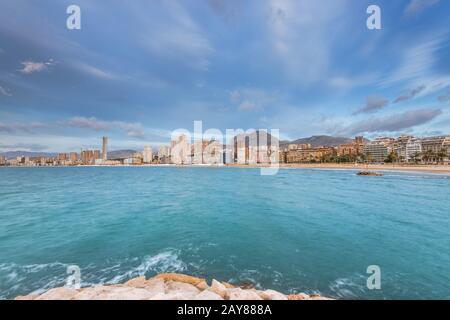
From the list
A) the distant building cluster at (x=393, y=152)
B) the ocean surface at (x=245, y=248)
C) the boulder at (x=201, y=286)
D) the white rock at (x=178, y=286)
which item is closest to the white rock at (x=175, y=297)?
the white rock at (x=178, y=286)

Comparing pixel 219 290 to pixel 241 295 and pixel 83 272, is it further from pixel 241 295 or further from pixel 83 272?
pixel 83 272

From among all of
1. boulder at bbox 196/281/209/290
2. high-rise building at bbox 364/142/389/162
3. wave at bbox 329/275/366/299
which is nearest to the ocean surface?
wave at bbox 329/275/366/299

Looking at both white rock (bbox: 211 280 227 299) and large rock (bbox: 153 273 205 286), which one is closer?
white rock (bbox: 211 280 227 299)

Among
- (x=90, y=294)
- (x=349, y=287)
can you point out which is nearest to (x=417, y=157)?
(x=349, y=287)

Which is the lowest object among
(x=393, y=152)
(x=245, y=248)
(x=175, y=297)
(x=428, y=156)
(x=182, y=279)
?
(x=245, y=248)

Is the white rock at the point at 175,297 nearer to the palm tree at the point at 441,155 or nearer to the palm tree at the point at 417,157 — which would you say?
the palm tree at the point at 441,155

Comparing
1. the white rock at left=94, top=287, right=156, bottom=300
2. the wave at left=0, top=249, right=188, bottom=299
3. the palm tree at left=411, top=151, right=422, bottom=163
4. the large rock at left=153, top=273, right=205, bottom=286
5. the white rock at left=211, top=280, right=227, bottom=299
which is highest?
the palm tree at left=411, top=151, right=422, bottom=163

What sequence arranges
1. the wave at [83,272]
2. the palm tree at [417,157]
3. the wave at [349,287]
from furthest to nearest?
the palm tree at [417,157] < the wave at [83,272] < the wave at [349,287]

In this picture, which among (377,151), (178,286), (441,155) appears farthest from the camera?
(377,151)

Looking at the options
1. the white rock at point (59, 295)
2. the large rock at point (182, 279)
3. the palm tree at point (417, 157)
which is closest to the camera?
the white rock at point (59, 295)

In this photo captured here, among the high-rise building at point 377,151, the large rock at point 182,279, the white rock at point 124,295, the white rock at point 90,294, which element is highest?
the high-rise building at point 377,151

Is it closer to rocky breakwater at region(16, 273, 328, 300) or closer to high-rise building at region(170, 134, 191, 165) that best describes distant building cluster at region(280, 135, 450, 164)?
high-rise building at region(170, 134, 191, 165)

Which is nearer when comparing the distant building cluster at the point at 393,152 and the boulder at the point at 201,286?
the boulder at the point at 201,286
